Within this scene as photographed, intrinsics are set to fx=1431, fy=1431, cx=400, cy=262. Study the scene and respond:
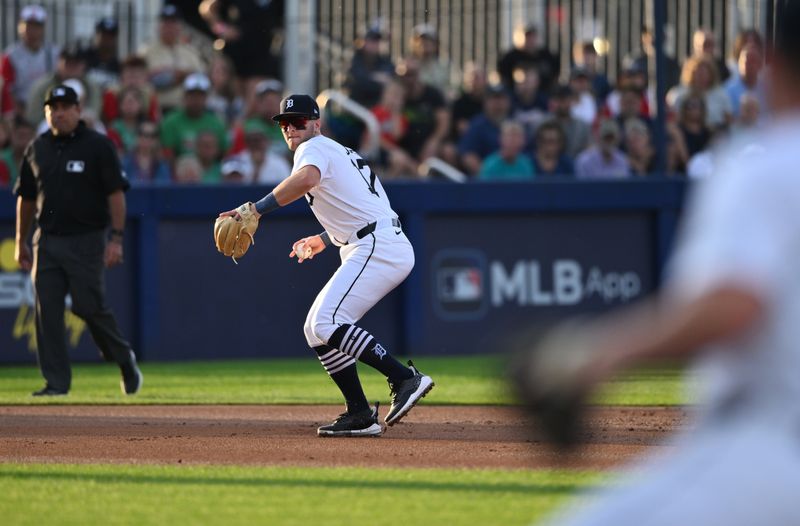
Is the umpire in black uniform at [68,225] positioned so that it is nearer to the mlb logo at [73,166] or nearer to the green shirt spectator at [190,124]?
A: the mlb logo at [73,166]

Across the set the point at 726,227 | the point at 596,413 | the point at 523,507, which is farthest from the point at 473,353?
the point at 726,227

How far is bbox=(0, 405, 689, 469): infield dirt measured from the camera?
7980mm

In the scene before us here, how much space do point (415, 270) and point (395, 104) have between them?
2815 millimetres

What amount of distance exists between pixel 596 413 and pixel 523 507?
431 centimetres

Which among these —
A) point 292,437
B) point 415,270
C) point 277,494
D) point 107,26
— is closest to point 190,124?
point 107,26

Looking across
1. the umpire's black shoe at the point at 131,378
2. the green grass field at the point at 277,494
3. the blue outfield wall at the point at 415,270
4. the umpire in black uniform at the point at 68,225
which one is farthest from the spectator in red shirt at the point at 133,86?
the green grass field at the point at 277,494

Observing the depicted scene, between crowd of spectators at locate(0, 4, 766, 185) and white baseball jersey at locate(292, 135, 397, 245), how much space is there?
625cm

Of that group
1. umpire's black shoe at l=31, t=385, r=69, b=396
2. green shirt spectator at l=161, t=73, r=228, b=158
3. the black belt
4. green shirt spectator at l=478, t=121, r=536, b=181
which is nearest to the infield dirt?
umpire's black shoe at l=31, t=385, r=69, b=396

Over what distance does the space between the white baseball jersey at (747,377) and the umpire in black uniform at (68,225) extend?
9002 millimetres

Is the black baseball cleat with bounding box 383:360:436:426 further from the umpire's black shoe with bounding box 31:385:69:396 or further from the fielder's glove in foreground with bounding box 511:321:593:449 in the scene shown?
the fielder's glove in foreground with bounding box 511:321:593:449

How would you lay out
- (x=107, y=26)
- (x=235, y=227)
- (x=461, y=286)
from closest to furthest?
(x=235, y=227) → (x=461, y=286) → (x=107, y=26)

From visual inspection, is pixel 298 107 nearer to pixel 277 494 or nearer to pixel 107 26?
pixel 277 494

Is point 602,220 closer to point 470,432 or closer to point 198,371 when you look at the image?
point 198,371

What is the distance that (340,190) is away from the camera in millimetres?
9062
